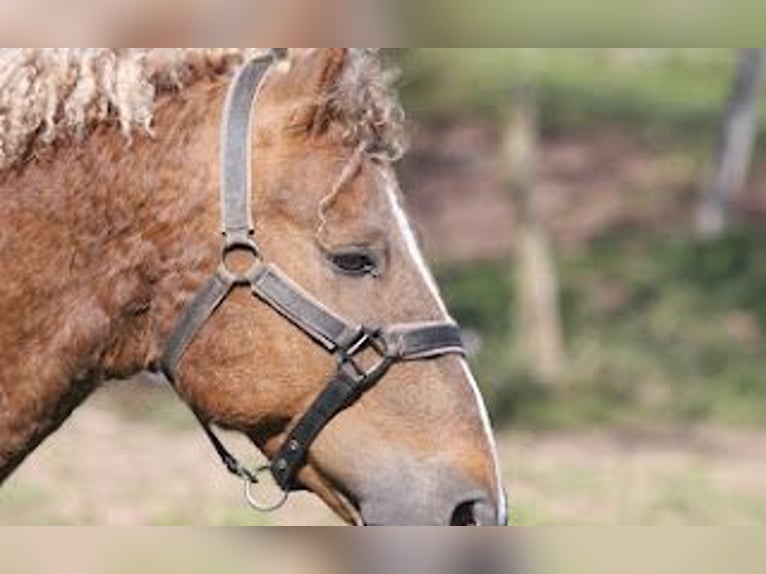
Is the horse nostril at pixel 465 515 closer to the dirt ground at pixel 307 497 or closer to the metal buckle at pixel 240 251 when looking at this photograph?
the metal buckle at pixel 240 251

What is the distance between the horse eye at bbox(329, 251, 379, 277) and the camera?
2.99 meters

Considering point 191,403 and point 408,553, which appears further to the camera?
point 191,403

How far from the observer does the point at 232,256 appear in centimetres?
298

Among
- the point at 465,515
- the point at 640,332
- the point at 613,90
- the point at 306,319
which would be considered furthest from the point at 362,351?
the point at 613,90

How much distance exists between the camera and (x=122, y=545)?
2.79 metres

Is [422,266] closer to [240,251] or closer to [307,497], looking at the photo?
[240,251]

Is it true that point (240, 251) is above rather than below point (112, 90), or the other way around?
below

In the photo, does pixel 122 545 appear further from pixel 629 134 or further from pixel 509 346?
pixel 629 134

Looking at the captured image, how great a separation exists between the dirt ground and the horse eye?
429cm

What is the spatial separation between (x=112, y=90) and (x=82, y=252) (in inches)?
13.6

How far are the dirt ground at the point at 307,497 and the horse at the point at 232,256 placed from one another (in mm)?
4224

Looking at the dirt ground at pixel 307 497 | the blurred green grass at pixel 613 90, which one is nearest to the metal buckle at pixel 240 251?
the dirt ground at pixel 307 497
